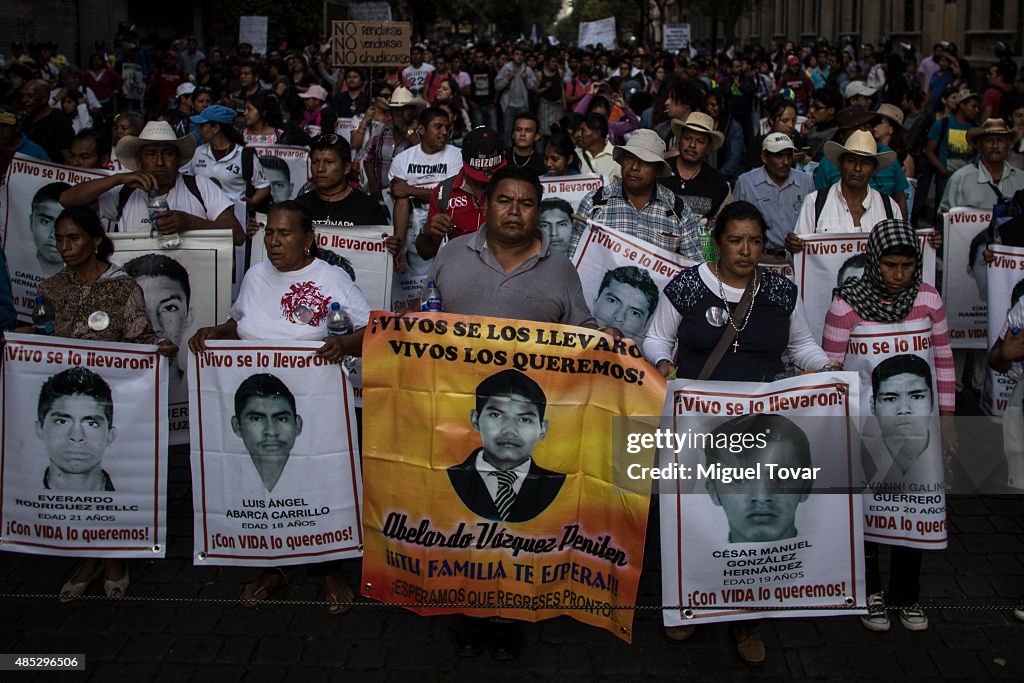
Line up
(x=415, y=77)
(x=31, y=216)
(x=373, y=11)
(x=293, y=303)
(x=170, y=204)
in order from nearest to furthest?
1. (x=293, y=303)
2. (x=170, y=204)
3. (x=31, y=216)
4. (x=415, y=77)
5. (x=373, y=11)

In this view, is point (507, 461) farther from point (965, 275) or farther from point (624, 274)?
point (965, 275)

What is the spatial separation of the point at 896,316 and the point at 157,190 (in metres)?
4.44

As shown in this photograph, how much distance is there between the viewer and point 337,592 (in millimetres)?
5133

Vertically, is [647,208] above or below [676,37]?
below

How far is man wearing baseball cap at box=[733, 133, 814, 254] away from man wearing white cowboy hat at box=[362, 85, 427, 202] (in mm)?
3559

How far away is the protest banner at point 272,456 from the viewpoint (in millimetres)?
4934

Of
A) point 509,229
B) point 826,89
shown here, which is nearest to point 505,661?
point 509,229

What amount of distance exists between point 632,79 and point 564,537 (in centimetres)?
1642

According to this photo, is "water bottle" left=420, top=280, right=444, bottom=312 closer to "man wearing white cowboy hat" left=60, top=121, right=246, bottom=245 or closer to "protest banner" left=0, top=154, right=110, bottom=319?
"man wearing white cowboy hat" left=60, top=121, right=246, bottom=245

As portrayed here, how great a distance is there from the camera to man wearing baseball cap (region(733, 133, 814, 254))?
7707 mm

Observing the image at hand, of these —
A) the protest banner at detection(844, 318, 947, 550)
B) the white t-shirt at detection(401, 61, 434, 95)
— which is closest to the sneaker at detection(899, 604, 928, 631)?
the protest banner at detection(844, 318, 947, 550)

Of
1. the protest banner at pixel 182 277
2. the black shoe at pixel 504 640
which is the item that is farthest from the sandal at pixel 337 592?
the protest banner at pixel 182 277

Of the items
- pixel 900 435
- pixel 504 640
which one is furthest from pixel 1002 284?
pixel 504 640

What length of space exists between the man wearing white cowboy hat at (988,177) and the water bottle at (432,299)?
4.82 meters
